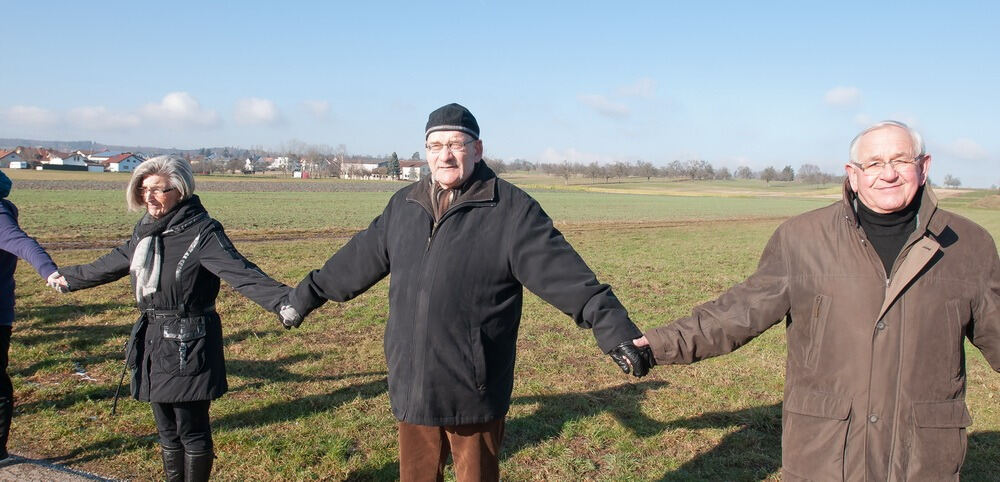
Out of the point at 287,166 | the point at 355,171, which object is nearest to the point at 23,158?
the point at 287,166

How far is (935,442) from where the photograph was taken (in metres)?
2.58

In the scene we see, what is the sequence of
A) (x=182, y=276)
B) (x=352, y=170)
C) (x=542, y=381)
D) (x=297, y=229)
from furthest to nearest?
(x=352, y=170), (x=297, y=229), (x=542, y=381), (x=182, y=276)

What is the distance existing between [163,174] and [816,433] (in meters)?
3.47

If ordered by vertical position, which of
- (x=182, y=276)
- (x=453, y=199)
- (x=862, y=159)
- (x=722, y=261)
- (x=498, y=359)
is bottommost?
(x=722, y=261)

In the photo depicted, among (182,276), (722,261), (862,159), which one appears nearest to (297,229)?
(722,261)

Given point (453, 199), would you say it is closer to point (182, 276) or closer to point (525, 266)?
point (525, 266)

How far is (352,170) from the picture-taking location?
128750 mm

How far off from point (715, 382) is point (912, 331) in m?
4.55

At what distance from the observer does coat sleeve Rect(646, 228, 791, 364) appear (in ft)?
9.66

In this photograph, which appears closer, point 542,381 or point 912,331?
point 912,331

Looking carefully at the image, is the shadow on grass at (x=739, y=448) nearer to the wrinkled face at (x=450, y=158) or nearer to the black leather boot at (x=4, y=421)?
the wrinkled face at (x=450, y=158)

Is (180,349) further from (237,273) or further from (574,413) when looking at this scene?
(574,413)

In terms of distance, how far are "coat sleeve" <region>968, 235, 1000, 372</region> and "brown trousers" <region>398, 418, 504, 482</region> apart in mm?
1989

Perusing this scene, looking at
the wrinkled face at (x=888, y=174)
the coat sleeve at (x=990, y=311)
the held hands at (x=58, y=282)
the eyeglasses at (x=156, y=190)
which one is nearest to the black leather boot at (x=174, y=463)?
the held hands at (x=58, y=282)
